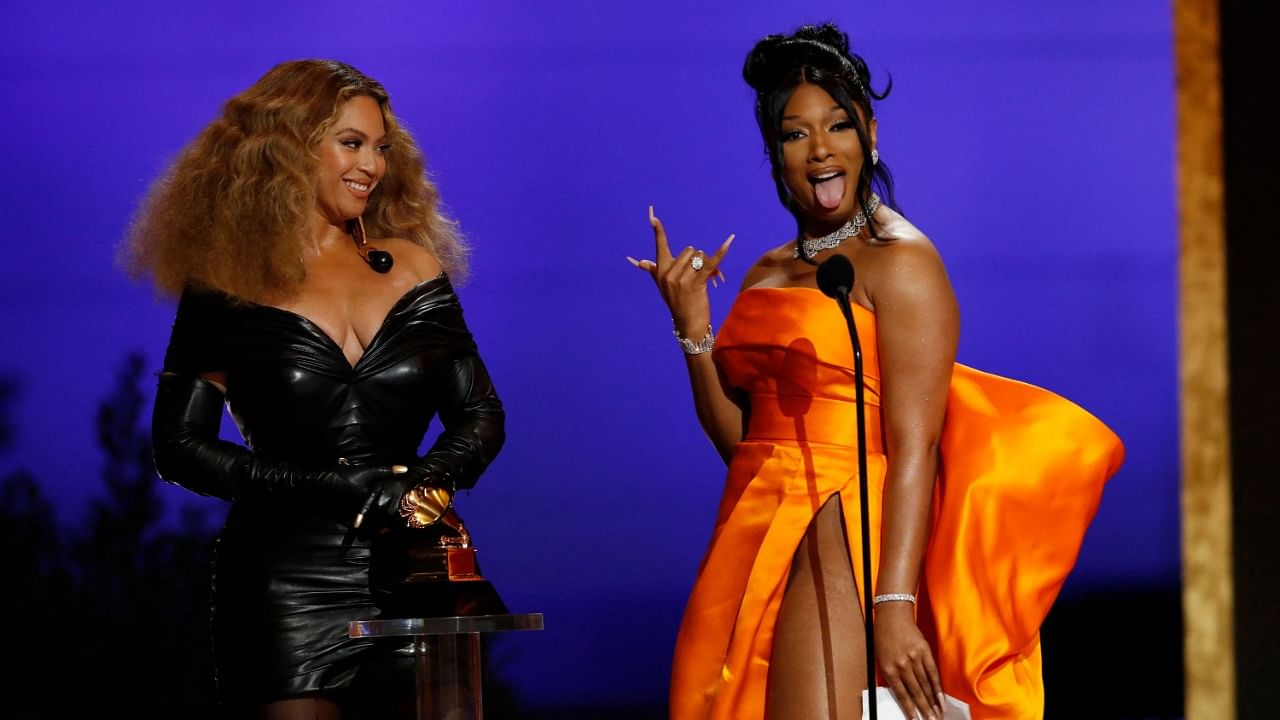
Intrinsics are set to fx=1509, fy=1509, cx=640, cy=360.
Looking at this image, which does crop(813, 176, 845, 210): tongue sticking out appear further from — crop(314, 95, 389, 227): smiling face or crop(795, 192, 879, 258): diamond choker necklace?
crop(314, 95, 389, 227): smiling face

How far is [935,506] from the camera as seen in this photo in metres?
2.46

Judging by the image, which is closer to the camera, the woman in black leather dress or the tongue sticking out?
the woman in black leather dress

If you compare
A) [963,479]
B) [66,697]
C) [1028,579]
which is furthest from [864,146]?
[66,697]

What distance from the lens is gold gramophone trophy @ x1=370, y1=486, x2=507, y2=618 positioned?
2229 mm

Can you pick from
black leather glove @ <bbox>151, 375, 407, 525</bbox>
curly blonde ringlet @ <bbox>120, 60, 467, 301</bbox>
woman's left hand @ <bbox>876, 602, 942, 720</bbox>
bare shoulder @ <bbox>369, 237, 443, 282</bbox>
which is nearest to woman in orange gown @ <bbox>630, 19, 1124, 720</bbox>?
woman's left hand @ <bbox>876, 602, 942, 720</bbox>

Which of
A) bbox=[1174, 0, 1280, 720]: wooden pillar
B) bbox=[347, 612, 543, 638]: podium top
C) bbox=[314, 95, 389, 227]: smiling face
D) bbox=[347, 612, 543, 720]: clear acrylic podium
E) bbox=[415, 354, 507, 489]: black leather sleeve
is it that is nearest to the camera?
bbox=[347, 612, 543, 638]: podium top

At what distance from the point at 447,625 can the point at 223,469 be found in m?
0.50

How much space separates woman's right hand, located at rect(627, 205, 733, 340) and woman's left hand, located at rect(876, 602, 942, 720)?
25.4 inches

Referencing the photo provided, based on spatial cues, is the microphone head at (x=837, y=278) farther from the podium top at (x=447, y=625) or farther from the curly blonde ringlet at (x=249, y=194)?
the curly blonde ringlet at (x=249, y=194)

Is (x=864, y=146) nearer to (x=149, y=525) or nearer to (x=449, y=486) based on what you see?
(x=449, y=486)

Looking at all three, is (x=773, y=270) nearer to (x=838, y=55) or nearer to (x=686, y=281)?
(x=686, y=281)

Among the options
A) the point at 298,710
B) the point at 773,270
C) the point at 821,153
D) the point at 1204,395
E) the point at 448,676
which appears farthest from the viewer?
the point at 1204,395

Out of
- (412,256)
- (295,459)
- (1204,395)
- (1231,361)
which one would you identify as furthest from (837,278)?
(1204,395)

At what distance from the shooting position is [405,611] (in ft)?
7.39
